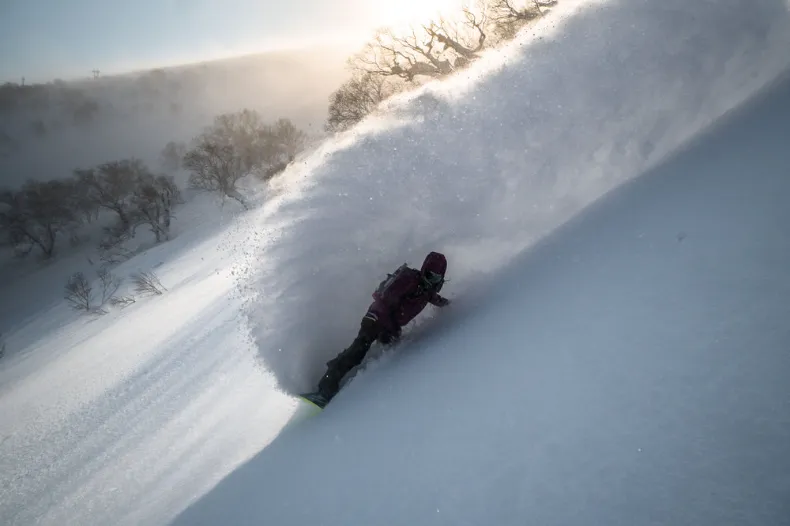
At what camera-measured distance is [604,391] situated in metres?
1.88

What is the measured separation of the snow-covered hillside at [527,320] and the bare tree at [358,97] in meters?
16.4

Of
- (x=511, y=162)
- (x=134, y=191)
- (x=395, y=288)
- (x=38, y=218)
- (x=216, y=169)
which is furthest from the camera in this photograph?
(x=38, y=218)

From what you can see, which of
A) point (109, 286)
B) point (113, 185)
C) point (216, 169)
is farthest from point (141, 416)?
point (113, 185)

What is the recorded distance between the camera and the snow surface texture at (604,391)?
1.48m

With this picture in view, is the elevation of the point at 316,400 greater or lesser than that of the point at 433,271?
lesser

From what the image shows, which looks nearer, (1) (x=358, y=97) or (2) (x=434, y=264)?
(2) (x=434, y=264)

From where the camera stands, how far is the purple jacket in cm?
331

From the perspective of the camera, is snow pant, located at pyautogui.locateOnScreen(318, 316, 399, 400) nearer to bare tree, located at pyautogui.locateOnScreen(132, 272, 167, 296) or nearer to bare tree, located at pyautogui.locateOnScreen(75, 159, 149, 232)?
bare tree, located at pyautogui.locateOnScreen(132, 272, 167, 296)

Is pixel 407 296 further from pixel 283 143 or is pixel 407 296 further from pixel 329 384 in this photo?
pixel 283 143

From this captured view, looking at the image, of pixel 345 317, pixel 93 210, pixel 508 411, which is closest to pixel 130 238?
pixel 93 210

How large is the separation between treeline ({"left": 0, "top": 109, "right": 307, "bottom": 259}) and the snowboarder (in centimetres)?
2315

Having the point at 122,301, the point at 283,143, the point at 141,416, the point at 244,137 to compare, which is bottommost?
the point at 141,416

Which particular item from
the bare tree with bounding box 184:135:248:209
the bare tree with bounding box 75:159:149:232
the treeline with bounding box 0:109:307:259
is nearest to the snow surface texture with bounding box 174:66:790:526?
the treeline with bounding box 0:109:307:259

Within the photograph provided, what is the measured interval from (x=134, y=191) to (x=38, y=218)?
37.6ft
